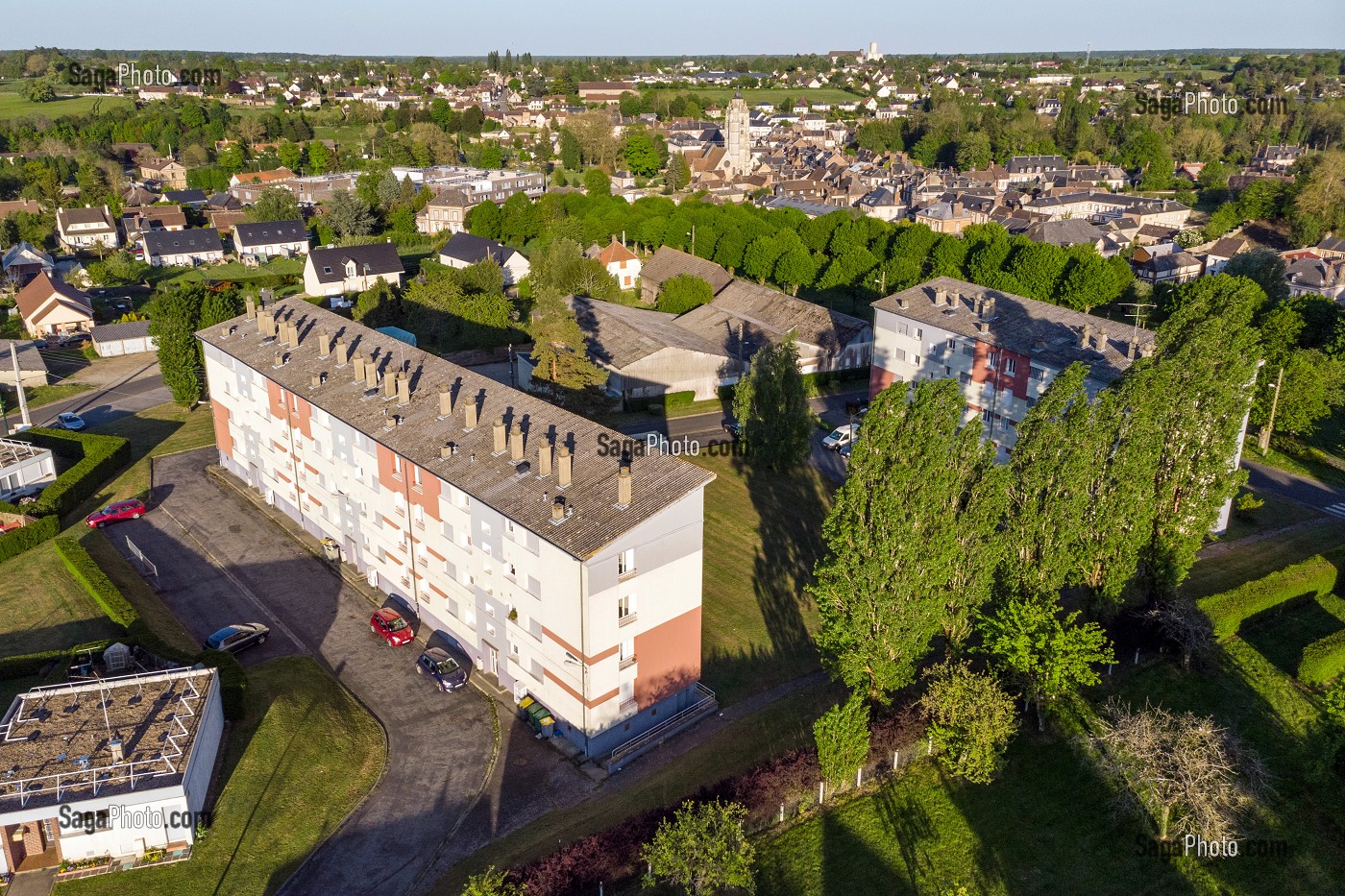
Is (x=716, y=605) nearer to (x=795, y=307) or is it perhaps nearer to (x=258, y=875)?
(x=258, y=875)

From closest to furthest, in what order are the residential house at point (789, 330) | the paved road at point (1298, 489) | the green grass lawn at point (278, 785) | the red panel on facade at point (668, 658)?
the green grass lawn at point (278, 785) < the red panel on facade at point (668, 658) < the paved road at point (1298, 489) < the residential house at point (789, 330)

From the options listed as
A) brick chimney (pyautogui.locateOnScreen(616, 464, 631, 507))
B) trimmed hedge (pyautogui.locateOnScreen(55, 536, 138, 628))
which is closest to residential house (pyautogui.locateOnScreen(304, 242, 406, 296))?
trimmed hedge (pyautogui.locateOnScreen(55, 536, 138, 628))

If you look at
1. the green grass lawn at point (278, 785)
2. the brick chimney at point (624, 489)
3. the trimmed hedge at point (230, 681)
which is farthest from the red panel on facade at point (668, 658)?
the trimmed hedge at point (230, 681)

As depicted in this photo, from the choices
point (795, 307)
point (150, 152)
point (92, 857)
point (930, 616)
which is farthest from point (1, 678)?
point (150, 152)

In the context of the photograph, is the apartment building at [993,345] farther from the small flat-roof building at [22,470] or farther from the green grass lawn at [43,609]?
the small flat-roof building at [22,470]

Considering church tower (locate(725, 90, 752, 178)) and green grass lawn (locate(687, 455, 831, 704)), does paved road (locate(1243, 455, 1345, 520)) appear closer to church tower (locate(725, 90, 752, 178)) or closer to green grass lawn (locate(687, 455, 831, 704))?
green grass lawn (locate(687, 455, 831, 704))

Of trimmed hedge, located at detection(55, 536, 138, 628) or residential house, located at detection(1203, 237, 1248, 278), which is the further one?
residential house, located at detection(1203, 237, 1248, 278)

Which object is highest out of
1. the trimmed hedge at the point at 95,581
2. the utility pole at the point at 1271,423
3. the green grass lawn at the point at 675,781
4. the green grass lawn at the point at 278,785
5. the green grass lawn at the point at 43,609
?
the utility pole at the point at 1271,423
